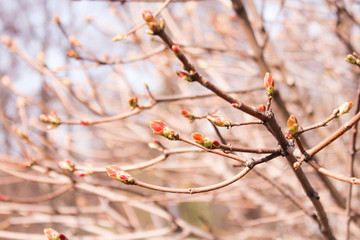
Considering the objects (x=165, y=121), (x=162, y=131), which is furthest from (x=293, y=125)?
(x=165, y=121)

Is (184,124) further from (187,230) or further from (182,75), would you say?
(182,75)

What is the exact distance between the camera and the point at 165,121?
3.14m

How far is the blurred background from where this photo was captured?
1.87m

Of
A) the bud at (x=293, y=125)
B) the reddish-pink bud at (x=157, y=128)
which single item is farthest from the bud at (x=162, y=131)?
the bud at (x=293, y=125)

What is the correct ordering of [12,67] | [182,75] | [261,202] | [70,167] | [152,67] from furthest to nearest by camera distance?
[12,67], [152,67], [261,202], [70,167], [182,75]

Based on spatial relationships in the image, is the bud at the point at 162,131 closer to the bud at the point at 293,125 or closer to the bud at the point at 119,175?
the bud at the point at 119,175

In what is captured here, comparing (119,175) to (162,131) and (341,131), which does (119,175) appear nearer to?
(162,131)

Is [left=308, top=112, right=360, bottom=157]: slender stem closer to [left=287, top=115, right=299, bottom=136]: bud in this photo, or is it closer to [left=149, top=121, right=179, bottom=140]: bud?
[left=287, top=115, right=299, bottom=136]: bud

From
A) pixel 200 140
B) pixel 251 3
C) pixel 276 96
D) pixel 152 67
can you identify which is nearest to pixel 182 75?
pixel 200 140

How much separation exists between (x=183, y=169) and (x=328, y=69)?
62.0 inches

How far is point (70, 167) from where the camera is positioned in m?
1.24

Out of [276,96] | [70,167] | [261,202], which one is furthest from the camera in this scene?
[261,202]

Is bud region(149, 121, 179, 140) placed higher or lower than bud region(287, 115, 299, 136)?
lower

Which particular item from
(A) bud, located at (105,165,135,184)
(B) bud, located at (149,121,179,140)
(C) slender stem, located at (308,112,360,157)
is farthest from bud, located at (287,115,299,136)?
(A) bud, located at (105,165,135,184)
